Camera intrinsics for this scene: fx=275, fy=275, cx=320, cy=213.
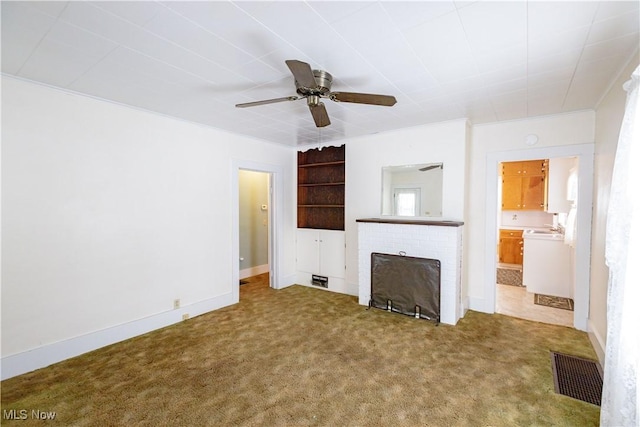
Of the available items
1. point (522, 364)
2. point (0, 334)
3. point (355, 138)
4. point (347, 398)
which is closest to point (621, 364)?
point (522, 364)

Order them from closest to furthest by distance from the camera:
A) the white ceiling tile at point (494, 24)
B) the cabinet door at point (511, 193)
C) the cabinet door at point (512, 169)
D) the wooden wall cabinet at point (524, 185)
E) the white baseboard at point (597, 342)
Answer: the white ceiling tile at point (494, 24), the white baseboard at point (597, 342), the wooden wall cabinet at point (524, 185), the cabinet door at point (512, 169), the cabinet door at point (511, 193)

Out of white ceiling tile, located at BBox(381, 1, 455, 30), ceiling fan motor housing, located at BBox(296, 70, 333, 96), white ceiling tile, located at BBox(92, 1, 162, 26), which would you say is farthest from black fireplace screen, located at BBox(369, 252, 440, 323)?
white ceiling tile, located at BBox(92, 1, 162, 26)

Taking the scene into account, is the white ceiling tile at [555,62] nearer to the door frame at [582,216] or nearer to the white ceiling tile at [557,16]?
the white ceiling tile at [557,16]

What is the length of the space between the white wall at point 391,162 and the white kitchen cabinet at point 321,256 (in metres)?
0.16

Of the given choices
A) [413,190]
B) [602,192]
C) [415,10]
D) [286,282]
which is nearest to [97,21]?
[415,10]

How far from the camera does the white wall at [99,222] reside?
232cm

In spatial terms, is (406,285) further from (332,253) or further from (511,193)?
(511,193)

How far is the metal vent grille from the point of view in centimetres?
210

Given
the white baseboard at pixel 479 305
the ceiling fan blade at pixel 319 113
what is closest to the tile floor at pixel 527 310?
the white baseboard at pixel 479 305

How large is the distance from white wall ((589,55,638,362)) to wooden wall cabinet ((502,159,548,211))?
138 inches

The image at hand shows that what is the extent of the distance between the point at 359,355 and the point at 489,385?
107cm

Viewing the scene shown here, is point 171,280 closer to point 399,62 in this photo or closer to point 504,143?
point 399,62

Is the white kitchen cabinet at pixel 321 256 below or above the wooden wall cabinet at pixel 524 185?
below

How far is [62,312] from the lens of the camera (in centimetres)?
255
